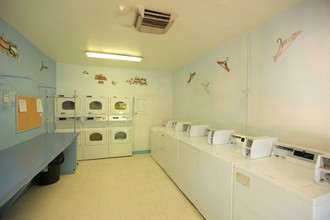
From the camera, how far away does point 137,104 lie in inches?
196

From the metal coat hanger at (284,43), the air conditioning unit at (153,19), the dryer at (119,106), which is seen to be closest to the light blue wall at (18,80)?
the dryer at (119,106)

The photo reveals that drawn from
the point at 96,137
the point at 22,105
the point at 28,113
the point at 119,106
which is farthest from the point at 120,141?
the point at 22,105

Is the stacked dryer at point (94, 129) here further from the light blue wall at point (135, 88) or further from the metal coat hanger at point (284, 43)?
the metal coat hanger at point (284, 43)

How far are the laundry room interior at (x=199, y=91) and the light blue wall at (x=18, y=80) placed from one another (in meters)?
0.02

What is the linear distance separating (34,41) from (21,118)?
132 cm

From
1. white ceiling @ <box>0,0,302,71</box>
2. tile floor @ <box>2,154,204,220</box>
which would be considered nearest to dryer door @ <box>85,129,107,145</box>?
tile floor @ <box>2,154,204,220</box>

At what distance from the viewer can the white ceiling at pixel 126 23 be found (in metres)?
1.83

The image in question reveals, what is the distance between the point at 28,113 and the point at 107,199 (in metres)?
1.96

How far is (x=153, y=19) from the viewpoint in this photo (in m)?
1.99

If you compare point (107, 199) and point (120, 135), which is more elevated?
point (120, 135)

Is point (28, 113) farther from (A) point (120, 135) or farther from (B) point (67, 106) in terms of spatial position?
(A) point (120, 135)

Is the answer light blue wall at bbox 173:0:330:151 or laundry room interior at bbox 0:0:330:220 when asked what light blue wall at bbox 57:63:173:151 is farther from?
light blue wall at bbox 173:0:330:151

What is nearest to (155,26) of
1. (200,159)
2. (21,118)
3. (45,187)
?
(200,159)

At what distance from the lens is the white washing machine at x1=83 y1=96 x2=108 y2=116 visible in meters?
4.32
